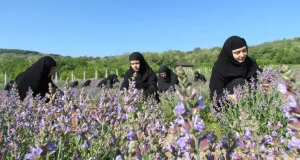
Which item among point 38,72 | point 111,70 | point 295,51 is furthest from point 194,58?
point 38,72

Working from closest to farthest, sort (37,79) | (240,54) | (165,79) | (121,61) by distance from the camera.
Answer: (240,54) → (37,79) → (165,79) → (121,61)

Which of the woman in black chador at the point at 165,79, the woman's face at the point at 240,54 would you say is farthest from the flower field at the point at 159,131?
the woman in black chador at the point at 165,79

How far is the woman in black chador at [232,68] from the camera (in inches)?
185

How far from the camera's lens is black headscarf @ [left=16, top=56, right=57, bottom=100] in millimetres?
6125

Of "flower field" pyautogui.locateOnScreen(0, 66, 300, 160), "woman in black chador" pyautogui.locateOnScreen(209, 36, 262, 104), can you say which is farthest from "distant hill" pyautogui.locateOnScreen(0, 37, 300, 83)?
"flower field" pyautogui.locateOnScreen(0, 66, 300, 160)

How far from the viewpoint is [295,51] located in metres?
33.1

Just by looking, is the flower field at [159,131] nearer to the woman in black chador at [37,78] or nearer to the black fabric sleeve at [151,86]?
the woman in black chador at [37,78]

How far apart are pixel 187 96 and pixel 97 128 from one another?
1.34m

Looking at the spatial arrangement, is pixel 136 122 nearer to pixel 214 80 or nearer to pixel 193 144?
pixel 193 144

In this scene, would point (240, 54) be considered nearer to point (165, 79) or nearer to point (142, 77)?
point (142, 77)

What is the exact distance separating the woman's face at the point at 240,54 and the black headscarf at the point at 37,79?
3.73m

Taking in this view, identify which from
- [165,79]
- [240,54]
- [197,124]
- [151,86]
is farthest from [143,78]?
[197,124]

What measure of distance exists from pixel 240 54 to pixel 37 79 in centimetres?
393

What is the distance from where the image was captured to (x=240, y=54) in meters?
4.65
